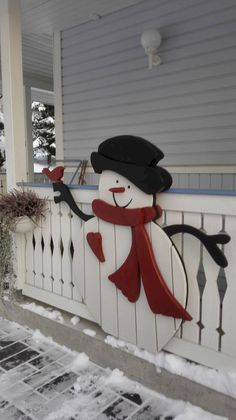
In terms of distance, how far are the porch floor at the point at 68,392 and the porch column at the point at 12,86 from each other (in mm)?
1303

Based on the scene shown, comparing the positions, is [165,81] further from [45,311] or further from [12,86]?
[45,311]

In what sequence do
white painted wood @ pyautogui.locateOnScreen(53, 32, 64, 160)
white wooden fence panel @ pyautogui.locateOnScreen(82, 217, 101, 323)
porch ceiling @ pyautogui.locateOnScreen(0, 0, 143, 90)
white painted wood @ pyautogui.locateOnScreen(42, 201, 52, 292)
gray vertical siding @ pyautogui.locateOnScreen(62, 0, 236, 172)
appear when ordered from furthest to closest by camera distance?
white painted wood @ pyautogui.locateOnScreen(53, 32, 64, 160) < porch ceiling @ pyautogui.locateOnScreen(0, 0, 143, 90) < gray vertical siding @ pyautogui.locateOnScreen(62, 0, 236, 172) < white painted wood @ pyautogui.locateOnScreen(42, 201, 52, 292) < white wooden fence panel @ pyautogui.locateOnScreen(82, 217, 101, 323)

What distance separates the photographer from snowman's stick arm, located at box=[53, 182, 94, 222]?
7.28ft

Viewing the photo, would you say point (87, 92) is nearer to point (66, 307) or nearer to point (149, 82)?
point (149, 82)

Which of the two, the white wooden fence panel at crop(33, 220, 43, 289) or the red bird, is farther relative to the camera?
the white wooden fence panel at crop(33, 220, 43, 289)

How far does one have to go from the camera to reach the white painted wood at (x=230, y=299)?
1.60m

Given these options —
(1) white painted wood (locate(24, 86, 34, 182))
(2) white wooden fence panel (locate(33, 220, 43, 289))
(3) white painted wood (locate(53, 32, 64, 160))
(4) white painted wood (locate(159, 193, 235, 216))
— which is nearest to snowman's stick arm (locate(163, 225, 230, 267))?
(4) white painted wood (locate(159, 193, 235, 216))

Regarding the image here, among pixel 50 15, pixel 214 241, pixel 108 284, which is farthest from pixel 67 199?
pixel 50 15

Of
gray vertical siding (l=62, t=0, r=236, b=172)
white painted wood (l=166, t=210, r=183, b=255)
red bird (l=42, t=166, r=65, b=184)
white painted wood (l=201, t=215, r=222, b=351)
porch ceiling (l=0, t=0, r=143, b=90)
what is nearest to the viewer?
white painted wood (l=201, t=215, r=222, b=351)

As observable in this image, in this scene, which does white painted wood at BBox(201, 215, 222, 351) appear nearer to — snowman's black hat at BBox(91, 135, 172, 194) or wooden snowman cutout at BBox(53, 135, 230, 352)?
wooden snowman cutout at BBox(53, 135, 230, 352)

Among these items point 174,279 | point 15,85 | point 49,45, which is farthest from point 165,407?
point 49,45

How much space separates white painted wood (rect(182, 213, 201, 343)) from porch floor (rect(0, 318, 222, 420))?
1.29ft

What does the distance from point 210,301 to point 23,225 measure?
55.7 inches

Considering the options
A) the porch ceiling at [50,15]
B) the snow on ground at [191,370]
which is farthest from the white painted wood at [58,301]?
the porch ceiling at [50,15]
